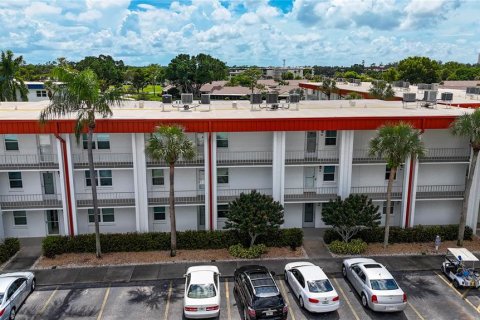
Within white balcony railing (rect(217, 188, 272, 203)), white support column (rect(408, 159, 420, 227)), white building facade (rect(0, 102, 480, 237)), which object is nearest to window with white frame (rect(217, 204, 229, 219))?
white building facade (rect(0, 102, 480, 237))

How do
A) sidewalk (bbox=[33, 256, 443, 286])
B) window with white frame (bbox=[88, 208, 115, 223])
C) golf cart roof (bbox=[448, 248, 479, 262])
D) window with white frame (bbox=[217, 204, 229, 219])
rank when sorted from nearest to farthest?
golf cart roof (bbox=[448, 248, 479, 262])
sidewalk (bbox=[33, 256, 443, 286])
window with white frame (bbox=[88, 208, 115, 223])
window with white frame (bbox=[217, 204, 229, 219])

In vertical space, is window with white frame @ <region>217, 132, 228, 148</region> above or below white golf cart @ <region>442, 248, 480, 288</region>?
above

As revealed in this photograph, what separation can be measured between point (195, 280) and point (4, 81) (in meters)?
42.5

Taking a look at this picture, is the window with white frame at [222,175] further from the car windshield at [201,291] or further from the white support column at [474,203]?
the white support column at [474,203]

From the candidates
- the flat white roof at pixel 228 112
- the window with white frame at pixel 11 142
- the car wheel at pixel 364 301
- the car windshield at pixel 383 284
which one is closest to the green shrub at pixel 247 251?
the car wheel at pixel 364 301

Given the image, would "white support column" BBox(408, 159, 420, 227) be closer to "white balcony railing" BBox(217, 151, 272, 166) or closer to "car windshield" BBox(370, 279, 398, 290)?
"car windshield" BBox(370, 279, 398, 290)

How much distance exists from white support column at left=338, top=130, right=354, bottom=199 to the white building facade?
65 mm

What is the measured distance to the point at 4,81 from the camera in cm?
4806

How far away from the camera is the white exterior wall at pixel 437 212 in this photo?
28031mm

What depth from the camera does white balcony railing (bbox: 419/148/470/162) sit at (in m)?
26.3

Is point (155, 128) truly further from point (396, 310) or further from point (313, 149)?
point (396, 310)

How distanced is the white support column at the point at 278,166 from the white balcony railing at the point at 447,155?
909 centimetres

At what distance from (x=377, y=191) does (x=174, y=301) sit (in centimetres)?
1573

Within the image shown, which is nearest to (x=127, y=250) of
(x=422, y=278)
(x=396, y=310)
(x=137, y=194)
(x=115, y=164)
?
(x=137, y=194)
